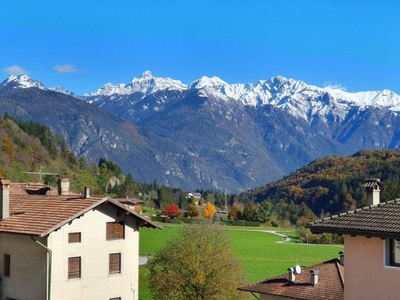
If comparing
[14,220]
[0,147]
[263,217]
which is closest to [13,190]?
[14,220]

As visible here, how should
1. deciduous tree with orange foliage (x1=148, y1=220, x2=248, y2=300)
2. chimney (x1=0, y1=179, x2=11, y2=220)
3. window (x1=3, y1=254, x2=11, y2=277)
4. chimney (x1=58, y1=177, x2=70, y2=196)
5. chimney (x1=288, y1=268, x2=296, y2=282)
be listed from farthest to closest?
1. deciduous tree with orange foliage (x1=148, y1=220, x2=248, y2=300)
2. chimney (x1=58, y1=177, x2=70, y2=196)
3. window (x1=3, y1=254, x2=11, y2=277)
4. chimney (x1=0, y1=179, x2=11, y2=220)
5. chimney (x1=288, y1=268, x2=296, y2=282)

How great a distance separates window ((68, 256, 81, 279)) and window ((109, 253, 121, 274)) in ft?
7.35

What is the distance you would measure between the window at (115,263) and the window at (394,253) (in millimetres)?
20890

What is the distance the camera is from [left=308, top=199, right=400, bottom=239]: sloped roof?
19591 mm

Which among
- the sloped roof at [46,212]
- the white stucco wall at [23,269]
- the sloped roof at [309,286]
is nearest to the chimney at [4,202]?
the sloped roof at [46,212]

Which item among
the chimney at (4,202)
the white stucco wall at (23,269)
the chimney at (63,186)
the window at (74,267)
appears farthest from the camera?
the chimney at (63,186)

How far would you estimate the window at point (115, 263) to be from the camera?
37.7 m

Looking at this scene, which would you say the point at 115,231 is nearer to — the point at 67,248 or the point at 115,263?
the point at 115,263

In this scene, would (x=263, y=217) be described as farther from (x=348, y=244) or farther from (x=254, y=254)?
(x=348, y=244)

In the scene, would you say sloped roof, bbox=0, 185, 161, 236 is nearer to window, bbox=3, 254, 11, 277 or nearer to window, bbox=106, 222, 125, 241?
window, bbox=106, 222, 125, 241

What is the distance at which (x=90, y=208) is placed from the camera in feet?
117

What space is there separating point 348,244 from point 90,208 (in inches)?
706

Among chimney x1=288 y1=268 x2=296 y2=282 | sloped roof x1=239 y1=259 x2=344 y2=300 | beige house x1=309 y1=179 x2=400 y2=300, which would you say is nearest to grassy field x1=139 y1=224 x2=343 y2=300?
sloped roof x1=239 y1=259 x2=344 y2=300

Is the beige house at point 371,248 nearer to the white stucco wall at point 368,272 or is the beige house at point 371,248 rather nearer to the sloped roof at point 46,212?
the white stucco wall at point 368,272
